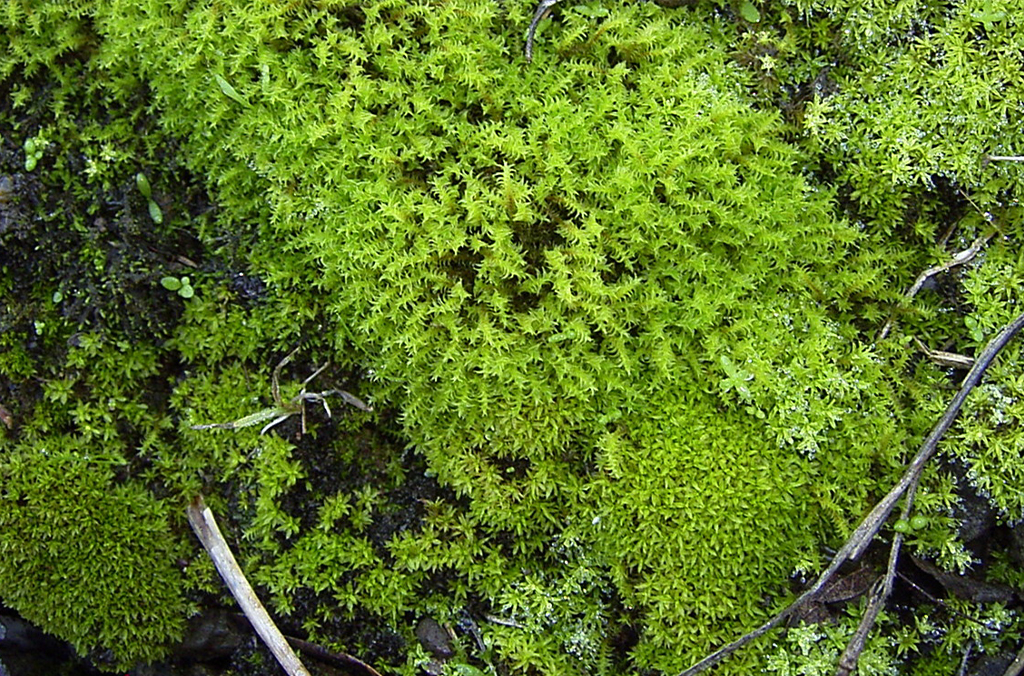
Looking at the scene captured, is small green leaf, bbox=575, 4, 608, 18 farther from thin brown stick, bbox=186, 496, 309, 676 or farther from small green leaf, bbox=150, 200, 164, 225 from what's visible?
thin brown stick, bbox=186, 496, 309, 676

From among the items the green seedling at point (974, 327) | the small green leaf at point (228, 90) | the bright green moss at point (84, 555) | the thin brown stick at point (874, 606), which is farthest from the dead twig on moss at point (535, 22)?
the bright green moss at point (84, 555)

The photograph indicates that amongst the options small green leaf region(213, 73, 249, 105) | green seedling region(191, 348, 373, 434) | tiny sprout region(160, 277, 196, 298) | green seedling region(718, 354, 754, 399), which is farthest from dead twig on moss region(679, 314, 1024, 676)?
small green leaf region(213, 73, 249, 105)

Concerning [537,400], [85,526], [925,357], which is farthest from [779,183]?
[85,526]

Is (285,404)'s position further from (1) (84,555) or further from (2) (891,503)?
(2) (891,503)

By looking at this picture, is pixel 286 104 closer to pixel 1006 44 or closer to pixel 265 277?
pixel 265 277

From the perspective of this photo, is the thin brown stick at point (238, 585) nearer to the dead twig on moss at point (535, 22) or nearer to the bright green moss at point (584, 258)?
the bright green moss at point (584, 258)
